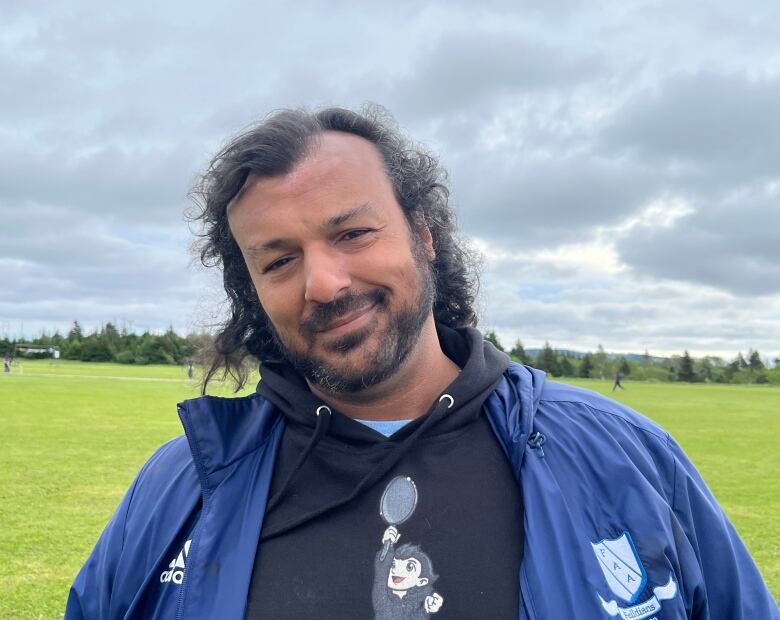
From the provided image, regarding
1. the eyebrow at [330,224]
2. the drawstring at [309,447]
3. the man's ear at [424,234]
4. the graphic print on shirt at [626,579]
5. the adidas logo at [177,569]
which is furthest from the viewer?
the man's ear at [424,234]

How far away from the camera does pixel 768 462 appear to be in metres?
15.0

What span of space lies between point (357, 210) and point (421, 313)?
42 centimetres

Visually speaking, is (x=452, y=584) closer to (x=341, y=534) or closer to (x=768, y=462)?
(x=341, y=534)

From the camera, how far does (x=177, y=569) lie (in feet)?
6.95

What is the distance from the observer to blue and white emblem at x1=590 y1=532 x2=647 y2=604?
6.18ft

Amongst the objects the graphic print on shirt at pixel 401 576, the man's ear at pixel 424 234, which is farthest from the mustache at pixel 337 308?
the graphic print on shirt at pixel 401 576

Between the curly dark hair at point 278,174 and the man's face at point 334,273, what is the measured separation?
A: 0.10 m

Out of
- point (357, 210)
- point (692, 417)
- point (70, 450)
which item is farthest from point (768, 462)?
point (357, 210)

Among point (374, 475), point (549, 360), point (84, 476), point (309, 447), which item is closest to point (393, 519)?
point (374, 475)

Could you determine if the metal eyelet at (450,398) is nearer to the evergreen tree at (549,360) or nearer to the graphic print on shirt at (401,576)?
the graphic print on shirt at (401,576)

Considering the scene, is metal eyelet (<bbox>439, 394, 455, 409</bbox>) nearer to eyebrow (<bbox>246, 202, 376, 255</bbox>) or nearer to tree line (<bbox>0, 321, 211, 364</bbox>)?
eyebrow (<bbox>246, 202, 376, 255</bbox>)

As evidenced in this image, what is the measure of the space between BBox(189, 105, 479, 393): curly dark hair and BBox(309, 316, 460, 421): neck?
0.49 metres

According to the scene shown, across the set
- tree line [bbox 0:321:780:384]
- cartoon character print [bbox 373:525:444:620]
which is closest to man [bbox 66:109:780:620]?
cartoon character print [bbox 373:525:444:620]

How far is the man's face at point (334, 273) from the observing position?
229 centimetres
